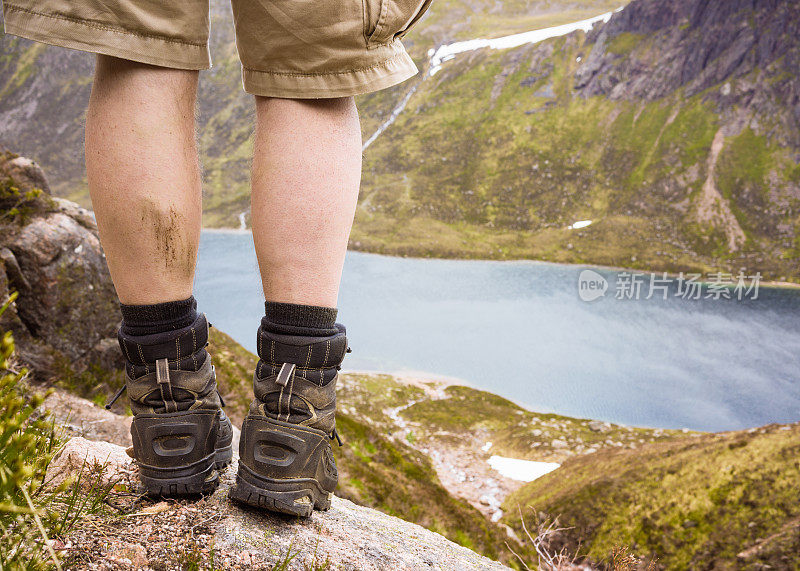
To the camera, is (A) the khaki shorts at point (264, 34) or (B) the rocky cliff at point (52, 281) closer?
(A) the khaki shorts at point (264, 34)

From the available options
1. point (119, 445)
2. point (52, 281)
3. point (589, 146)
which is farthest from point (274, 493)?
point (589, 146)

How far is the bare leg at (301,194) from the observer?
4.91ft

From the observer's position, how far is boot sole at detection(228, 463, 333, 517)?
160 cm

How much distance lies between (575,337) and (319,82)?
152 feet

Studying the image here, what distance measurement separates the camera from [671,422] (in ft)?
110

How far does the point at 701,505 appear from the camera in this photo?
7973 millimetres

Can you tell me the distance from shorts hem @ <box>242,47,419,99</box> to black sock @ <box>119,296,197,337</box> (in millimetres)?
712

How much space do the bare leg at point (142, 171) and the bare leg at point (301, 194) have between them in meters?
0.22

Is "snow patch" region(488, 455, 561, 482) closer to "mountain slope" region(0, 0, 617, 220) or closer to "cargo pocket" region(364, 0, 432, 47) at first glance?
"cargo pocket" region(364, 0, 432, 47)

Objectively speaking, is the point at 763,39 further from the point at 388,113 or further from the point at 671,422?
the point at 671,422

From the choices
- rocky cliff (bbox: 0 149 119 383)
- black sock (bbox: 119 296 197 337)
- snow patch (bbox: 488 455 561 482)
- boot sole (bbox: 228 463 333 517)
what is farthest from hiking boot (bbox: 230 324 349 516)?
snow patch (bbox: 488 455 561 482)

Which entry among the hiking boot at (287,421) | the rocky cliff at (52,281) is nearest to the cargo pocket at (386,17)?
the hiking boot at (287,421)

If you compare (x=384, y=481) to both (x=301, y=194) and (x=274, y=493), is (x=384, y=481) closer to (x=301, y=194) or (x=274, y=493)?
(x=274, y=493)

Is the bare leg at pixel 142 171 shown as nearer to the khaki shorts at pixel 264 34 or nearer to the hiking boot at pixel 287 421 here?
the khaki shorts at pixel 264 34
